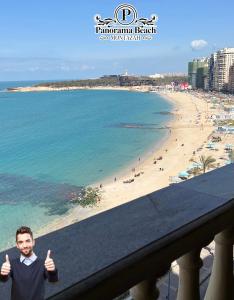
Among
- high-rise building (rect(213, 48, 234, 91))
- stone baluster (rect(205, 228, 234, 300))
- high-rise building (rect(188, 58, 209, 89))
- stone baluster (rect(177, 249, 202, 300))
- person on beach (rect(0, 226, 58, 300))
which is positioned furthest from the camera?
high-rise building (rect(188, 58, 209, 89))

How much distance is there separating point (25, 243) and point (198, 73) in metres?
167

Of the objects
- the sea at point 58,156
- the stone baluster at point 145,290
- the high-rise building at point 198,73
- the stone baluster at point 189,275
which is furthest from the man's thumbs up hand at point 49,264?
the high-rise building at point 198,73

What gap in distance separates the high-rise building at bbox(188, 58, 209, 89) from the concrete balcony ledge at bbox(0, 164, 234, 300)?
15690cm

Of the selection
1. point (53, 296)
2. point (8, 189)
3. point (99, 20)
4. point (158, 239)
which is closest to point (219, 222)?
point (158, 239)

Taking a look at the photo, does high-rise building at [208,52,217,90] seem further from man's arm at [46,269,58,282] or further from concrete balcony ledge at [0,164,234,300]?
man's arm at [46,269,58,282]

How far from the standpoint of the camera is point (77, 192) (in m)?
30.2

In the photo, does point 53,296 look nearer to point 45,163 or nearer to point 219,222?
point 219,222

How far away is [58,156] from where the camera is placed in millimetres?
48406

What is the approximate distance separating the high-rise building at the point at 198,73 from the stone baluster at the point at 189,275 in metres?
157

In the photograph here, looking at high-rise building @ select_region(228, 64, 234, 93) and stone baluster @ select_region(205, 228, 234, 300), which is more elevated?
stone baluster @ select_region(205, 228, 234, 300)

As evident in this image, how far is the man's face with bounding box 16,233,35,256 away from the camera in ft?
2.59

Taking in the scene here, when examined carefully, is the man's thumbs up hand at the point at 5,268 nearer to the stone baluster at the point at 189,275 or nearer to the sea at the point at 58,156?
the stone baluster at the point at 189,275

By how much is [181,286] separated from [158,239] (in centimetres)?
35

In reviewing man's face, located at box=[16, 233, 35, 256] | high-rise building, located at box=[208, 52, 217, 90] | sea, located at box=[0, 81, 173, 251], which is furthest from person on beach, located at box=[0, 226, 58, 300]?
high-rise building, located at box=[208, 52, 217, 90]
